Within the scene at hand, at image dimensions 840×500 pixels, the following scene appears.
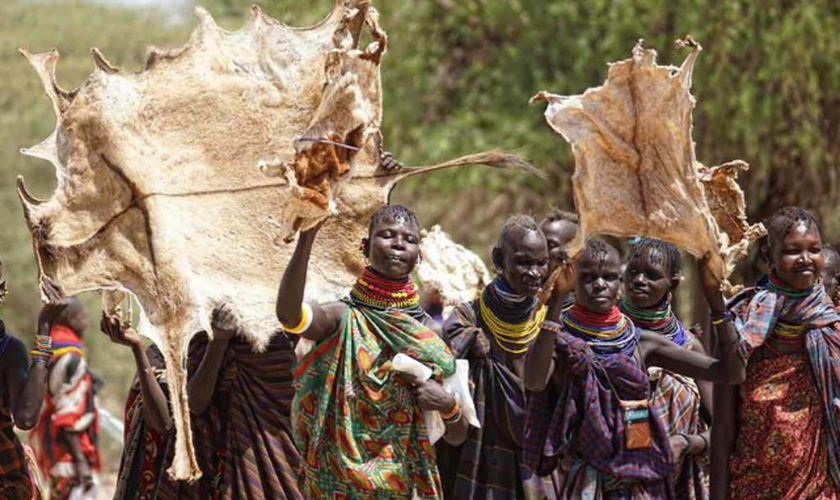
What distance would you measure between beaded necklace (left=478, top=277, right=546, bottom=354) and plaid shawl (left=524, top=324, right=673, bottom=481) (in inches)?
11.6

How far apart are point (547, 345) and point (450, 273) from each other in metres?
2.21

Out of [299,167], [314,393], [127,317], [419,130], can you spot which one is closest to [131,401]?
[127,317]

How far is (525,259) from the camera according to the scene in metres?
6.33

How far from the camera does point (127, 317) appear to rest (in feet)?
21.3

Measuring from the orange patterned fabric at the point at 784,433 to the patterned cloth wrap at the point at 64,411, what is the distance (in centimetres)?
512

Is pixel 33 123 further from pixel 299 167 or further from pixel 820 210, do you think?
pixel 299 167

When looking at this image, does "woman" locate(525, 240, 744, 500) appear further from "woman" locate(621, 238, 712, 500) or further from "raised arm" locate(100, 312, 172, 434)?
"raised arm" locate(100, 312, 172, 434)

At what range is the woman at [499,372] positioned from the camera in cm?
644

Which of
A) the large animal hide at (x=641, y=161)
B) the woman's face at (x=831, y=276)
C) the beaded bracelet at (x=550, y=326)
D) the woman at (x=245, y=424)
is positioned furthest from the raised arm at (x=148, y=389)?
the woman's face at (x=831, y=276)

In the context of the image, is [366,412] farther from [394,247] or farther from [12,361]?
[12,361]

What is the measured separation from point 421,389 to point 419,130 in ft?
33.3

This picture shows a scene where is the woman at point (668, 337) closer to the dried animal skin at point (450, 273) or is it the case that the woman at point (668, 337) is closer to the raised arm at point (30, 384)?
the dried animal skin at point (450, 273)

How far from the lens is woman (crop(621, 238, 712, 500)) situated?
6645mm

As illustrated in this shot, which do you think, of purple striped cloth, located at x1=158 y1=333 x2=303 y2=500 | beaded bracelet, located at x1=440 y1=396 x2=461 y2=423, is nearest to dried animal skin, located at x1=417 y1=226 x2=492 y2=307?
purple striped cloth, located at x1=158 y1=333 x2=303 y2=500
